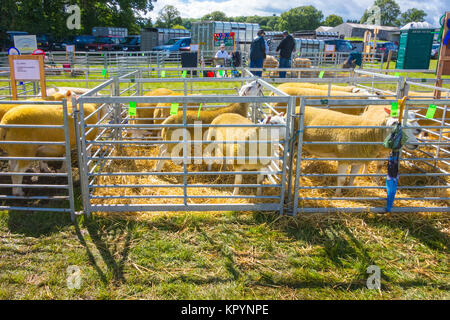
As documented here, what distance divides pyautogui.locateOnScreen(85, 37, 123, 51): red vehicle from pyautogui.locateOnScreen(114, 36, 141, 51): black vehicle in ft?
1.58

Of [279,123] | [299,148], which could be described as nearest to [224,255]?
[299,148]

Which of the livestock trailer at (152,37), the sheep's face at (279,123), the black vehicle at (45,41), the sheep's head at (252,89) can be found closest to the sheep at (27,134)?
the sheep's face at (279,123)

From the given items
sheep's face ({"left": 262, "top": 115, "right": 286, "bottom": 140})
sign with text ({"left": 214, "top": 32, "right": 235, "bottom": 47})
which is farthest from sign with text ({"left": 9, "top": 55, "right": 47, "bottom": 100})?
sign with text ({"left": 214, "top": 32, "right": 235, "bottom": 47})

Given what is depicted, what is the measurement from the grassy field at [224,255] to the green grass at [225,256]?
10 mm

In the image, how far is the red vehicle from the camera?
31.9 metres

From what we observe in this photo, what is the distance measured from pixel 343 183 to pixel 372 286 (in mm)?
2165

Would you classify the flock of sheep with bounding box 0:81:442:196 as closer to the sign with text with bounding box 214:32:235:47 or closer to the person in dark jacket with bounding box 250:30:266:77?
the person in dark jacket with bounding box 250:30:266:77

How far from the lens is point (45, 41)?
1308 inches

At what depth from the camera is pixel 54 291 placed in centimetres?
326

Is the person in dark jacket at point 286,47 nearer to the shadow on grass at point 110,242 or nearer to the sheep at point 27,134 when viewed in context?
the sheep at point 27,134

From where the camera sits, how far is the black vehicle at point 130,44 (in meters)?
32.7
